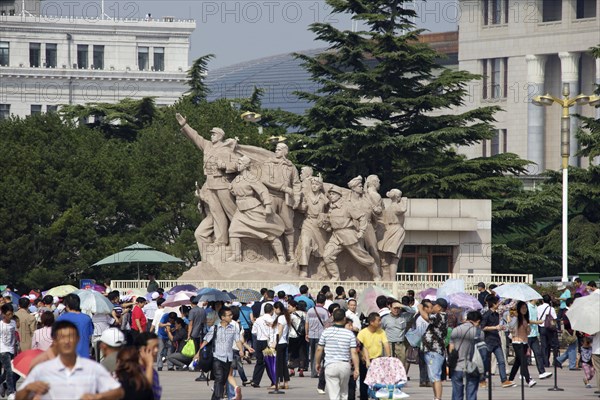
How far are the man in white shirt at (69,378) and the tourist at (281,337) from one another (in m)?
12.1

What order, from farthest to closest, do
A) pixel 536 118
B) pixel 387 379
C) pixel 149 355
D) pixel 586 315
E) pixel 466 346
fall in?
pixel 536 118
pixel 586 315
pixel 466 346
pixel 387 379
pixel 149 355

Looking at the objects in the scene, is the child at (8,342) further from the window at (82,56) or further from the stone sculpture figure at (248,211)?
the window at (82,56)

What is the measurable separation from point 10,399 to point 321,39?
3817cm

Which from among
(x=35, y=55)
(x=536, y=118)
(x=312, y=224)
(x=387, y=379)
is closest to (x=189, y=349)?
(x=387, y=379)

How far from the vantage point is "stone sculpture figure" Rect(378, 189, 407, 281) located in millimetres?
42375

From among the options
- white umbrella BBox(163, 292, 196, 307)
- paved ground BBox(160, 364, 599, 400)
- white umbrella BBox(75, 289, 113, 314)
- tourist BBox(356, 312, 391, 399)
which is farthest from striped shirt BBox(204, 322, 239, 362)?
white umbrella BBox(163, 292, 196, 307)

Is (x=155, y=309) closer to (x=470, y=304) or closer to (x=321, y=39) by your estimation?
(x=470, y=304)

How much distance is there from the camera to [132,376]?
47.3ft

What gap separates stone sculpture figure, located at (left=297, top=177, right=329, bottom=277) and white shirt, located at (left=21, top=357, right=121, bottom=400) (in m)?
27.8

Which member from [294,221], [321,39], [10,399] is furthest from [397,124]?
[10,399]

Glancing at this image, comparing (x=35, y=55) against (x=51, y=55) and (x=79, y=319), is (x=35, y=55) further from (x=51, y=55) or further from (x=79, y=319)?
(x=79, y=319)

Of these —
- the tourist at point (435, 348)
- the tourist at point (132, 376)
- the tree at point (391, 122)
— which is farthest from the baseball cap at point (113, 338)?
the tree at point (391, 122)

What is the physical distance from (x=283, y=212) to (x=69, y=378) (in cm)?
2811

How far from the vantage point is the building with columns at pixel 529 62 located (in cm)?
10106
